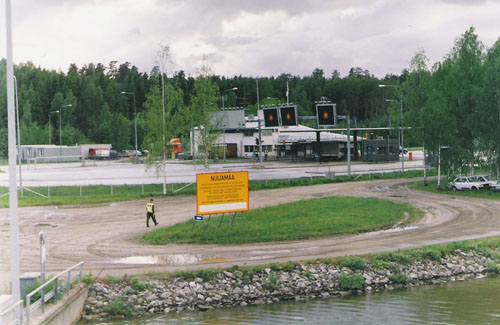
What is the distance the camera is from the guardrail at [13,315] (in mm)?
11648

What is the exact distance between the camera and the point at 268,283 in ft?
73.1

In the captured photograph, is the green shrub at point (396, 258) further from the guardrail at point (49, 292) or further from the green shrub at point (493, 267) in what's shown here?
the guardrail at point (49, 292)

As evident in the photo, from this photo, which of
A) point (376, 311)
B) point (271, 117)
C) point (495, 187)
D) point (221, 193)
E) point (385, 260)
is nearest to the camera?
point (376, 311)

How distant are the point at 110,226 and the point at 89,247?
6078mm

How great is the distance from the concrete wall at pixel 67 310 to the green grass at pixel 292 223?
28.4 ft

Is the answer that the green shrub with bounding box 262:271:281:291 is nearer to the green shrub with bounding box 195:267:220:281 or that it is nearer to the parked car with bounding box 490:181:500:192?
the green shrub with bounding box 195:267:220:281

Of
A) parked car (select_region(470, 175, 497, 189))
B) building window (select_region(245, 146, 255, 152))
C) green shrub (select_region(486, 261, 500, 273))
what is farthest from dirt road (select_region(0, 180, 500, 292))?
building window (select_region(245, 146, 255, 152))

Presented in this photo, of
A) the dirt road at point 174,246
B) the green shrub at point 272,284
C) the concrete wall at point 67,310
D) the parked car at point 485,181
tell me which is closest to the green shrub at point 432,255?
the dirt road at point 174,246

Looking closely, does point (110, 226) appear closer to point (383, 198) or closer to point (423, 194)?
point (383, 198)

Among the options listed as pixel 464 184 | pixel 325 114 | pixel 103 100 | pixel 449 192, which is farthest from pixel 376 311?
pixel 103 100

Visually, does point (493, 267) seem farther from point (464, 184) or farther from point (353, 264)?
point (464, 184)

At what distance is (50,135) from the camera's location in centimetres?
10950

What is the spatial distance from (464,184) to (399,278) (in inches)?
1080

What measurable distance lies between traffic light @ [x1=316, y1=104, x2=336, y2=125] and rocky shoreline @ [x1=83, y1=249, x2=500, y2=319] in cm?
2232
